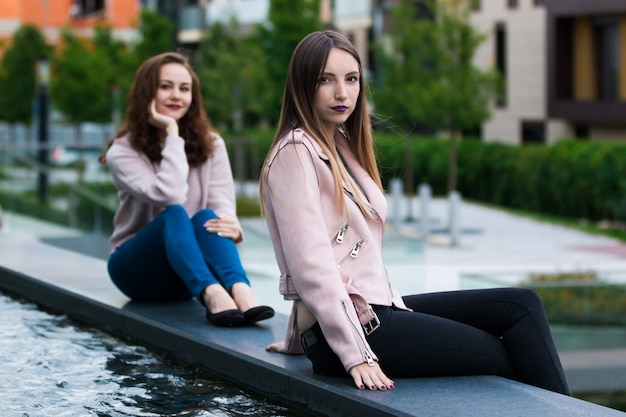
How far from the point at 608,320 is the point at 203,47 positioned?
29078mm

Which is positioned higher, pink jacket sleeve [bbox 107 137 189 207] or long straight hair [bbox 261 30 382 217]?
long straight hair [bbox 261 30 382 217]

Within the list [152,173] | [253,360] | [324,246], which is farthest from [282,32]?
[324,246]

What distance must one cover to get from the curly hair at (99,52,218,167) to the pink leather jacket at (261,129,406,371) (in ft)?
6.67

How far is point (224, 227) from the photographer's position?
577 cm

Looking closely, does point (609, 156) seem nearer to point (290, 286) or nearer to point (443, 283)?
point (443, 283)

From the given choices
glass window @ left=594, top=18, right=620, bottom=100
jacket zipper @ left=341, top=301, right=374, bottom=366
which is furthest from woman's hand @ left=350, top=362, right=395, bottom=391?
glass window @ left=594, top=18, right=620, bottom=100

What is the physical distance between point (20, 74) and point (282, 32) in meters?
15.1

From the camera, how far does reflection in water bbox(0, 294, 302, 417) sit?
169 inches

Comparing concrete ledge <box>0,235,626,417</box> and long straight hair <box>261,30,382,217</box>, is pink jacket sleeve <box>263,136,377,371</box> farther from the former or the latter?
concrete ledge <box>0,235,626,417</box>

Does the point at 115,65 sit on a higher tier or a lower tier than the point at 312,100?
higher

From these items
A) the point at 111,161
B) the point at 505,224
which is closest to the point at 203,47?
the point at 505,224

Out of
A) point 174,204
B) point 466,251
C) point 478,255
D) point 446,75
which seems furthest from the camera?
point 446,75

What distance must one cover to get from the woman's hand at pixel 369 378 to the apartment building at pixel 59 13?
51646 mm

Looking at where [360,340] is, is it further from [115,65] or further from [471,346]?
[115,65]
